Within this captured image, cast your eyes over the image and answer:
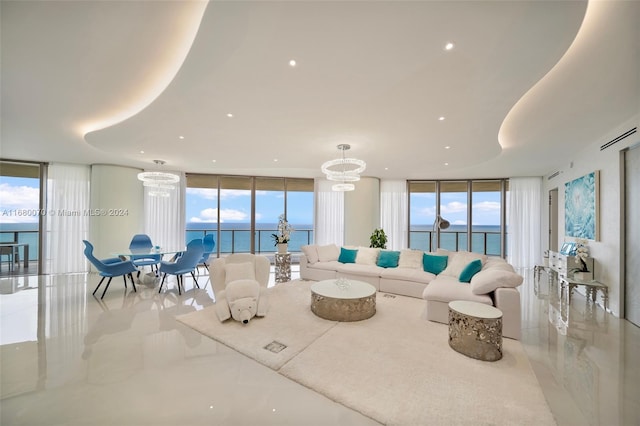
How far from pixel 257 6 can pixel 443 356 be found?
3490mm

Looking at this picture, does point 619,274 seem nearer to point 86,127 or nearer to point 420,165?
point 420,165

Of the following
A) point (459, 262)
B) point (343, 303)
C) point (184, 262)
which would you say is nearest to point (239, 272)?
point (184, 262)

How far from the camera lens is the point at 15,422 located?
5.77 feet

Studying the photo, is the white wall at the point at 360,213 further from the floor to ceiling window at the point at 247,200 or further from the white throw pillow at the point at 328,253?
the white throw pillow at the point at 328,253

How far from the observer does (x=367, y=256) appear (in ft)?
18.6

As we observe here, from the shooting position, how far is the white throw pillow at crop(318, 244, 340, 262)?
605cm

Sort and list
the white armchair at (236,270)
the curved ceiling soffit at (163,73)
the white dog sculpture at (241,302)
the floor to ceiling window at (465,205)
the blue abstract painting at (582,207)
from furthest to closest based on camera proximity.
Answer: the floor to ceiling window at (465,205) → the blue abstract painting at (582,207) → the white armchair at (236,270) → the white dog sculpture at (241,302) → the curved ceiling soffit at (163,73)

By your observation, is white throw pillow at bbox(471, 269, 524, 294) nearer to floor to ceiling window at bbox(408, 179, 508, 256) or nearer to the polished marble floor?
the polished marble floor

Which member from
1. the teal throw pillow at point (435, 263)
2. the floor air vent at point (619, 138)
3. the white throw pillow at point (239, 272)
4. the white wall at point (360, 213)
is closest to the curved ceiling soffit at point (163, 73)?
the white throw pillow at point (239, 272)

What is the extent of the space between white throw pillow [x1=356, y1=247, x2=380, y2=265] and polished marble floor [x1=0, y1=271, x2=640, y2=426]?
269 centimetres

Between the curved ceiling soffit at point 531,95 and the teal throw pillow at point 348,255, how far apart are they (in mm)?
3588

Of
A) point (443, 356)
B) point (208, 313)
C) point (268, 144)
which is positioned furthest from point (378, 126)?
point (208, 313)

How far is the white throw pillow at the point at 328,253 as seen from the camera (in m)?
6.05

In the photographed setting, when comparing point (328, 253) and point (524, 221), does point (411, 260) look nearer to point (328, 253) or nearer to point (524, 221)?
point (328, 253)
